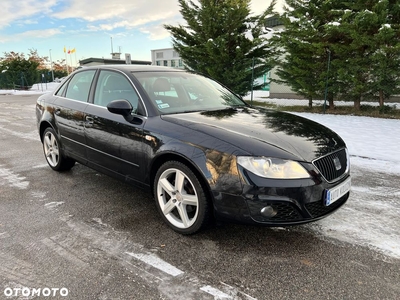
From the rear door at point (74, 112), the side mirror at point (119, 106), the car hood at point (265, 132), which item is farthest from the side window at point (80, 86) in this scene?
the car hood at point (265, 132)

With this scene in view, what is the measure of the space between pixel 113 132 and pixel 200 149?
49.4 inches

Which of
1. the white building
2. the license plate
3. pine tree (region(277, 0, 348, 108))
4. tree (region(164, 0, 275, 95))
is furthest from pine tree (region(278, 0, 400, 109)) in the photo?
the white building

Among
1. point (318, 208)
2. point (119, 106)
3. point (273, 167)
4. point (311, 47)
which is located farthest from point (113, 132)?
point (311, 47)

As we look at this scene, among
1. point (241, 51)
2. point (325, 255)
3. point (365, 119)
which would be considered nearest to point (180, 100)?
point (325, 255)

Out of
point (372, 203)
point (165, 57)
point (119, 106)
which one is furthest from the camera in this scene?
point (165, 57)

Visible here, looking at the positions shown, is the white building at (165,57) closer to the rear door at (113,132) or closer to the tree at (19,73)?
the tree at (19,73)

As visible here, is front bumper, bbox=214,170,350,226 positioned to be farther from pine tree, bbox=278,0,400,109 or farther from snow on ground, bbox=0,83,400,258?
pine tree, bbox=278,0,400,109

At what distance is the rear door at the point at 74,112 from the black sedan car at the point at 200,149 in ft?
0.05

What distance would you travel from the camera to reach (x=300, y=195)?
242cm

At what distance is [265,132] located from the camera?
280 centimetres

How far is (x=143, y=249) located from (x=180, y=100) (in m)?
1.68

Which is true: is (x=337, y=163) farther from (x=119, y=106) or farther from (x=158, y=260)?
(x=119, y=106)

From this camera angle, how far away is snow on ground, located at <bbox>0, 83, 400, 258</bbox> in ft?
9.28

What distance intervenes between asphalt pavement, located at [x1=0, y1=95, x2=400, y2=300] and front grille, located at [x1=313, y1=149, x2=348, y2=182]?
0.60 metres
